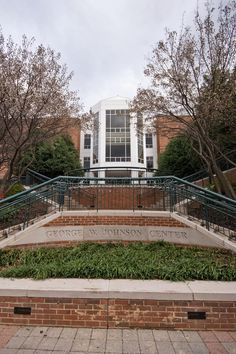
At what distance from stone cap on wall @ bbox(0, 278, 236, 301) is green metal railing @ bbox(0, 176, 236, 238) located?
2341mm

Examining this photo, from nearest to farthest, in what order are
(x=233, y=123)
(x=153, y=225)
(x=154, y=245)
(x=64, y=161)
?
(x=154, y=245) < (x=153, y=225) < (x=233, y=123) < (x=64, y=161)

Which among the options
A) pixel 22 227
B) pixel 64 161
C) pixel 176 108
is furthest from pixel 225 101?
pixel 64 161

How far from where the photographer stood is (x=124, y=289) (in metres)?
3.76

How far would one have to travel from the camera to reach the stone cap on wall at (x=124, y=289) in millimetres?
3635

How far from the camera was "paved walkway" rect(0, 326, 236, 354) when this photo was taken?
3109 mm

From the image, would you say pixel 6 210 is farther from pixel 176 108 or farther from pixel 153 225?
pixel 176 108

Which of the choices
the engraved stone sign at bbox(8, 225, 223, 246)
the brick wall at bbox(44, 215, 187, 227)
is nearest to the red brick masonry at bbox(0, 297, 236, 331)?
the engraved stone sign at bbox(8, 225, 223, 246)

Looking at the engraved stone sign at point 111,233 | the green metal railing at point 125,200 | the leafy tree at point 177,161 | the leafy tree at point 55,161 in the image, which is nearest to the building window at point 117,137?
the leafy tree at point 55,161

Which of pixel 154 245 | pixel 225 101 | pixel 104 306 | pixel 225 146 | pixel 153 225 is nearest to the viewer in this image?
pixel 104 306

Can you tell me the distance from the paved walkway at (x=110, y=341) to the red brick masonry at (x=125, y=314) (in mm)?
83

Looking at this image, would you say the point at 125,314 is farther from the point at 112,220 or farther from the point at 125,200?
the point at 125,200

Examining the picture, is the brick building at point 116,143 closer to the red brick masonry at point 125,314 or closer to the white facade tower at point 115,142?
the white facade tower at point 115,142

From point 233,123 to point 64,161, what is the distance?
15983mm

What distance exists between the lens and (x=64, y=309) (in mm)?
3668
